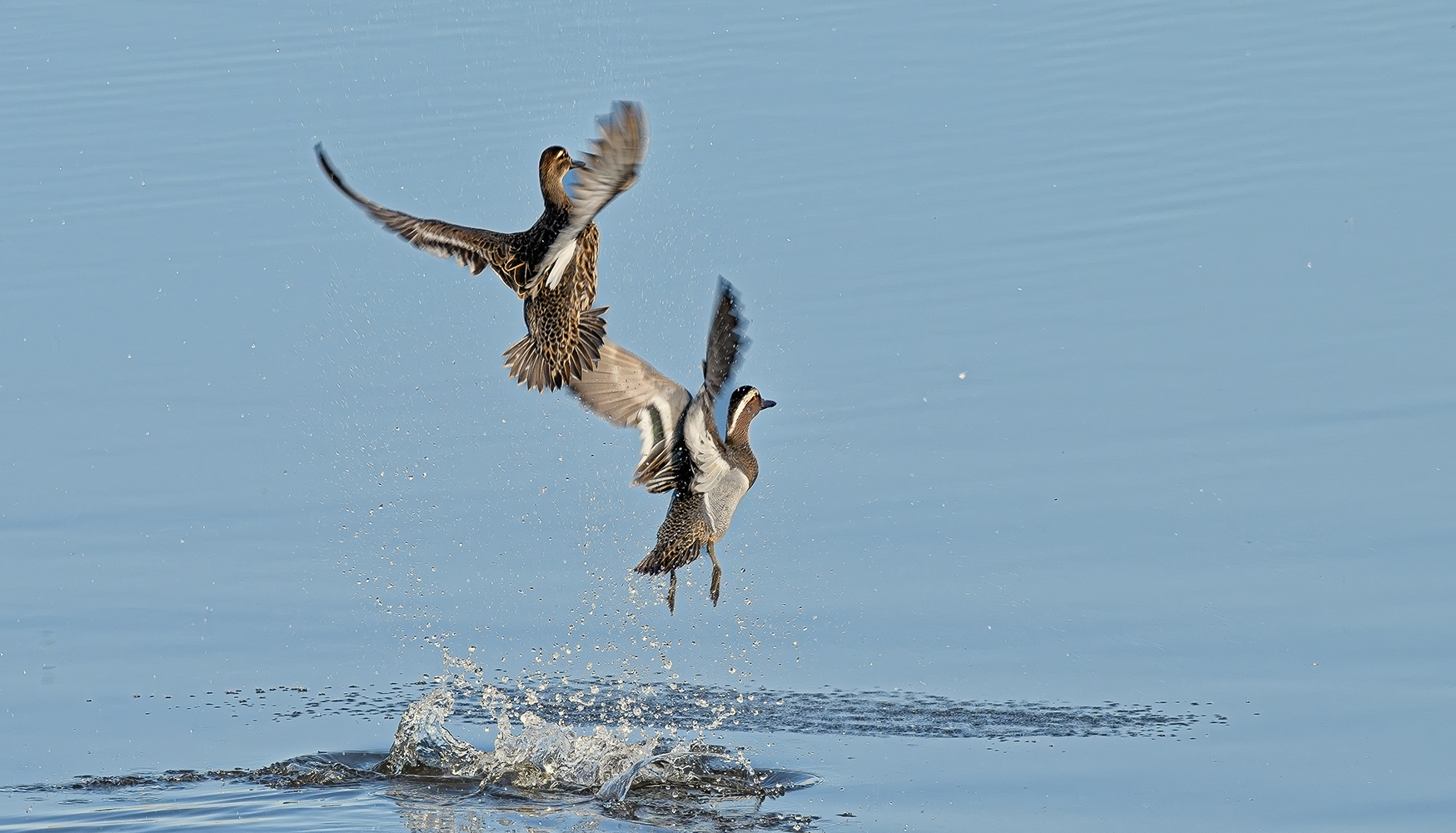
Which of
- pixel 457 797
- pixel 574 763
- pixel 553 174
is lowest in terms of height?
pixel 457 797

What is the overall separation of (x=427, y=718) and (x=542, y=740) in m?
0.42

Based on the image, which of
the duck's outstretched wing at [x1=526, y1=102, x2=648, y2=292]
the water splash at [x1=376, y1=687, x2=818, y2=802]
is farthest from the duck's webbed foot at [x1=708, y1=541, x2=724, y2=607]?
the duck's outstretched wing at [x1=526, y1=102, x2=648, y2=292]

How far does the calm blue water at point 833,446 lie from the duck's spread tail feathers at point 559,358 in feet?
3.98

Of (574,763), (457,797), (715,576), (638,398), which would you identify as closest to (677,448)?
(638,398)

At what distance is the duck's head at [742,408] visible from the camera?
26.0 ft

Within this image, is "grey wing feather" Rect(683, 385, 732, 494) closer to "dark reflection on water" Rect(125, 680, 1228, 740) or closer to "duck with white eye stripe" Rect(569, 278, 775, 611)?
"duck with white eye stripe" Rect(569, 278, 775, 611)

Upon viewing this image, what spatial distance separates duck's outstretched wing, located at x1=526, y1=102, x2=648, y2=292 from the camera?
6402 millimetres

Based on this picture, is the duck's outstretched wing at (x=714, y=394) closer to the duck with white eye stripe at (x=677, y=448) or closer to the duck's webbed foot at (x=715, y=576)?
the duck with white eye stripe at (x=677, y=448)

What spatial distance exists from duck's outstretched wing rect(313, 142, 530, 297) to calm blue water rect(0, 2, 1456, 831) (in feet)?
5.12

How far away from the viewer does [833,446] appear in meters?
9.85

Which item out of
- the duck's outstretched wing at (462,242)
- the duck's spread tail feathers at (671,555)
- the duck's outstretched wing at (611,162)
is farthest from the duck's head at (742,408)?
the duck's outstretched wing at (611,162)

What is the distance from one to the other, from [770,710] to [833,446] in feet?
7.66

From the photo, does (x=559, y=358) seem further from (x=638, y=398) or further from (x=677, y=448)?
(x=677, y=448)

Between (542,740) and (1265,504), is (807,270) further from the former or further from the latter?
(542,740)
